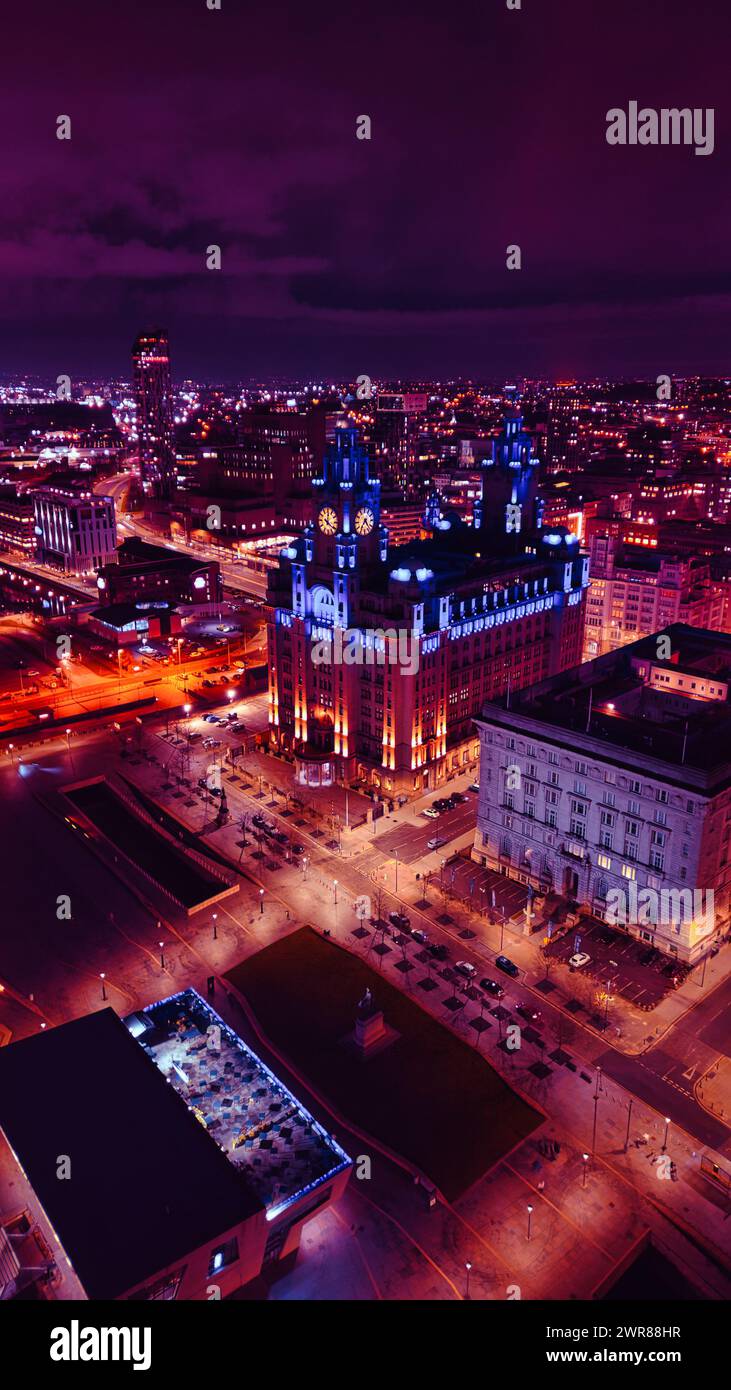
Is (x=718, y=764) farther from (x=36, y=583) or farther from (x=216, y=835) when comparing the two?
(x=36, y=583)

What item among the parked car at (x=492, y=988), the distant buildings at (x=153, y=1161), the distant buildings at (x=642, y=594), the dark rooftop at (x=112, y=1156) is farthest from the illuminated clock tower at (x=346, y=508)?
the dark rooftop at (x=112, y=1156)

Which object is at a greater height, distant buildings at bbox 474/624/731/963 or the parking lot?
distant buildings at bbox 474/624/731/963

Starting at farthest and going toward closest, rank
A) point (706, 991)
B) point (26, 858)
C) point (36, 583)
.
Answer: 1. point (36, 583)
2. point (26, 858)
3. point (706, 991)

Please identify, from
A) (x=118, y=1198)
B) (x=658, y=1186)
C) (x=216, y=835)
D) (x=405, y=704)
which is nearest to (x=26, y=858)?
(x=216, y=835)

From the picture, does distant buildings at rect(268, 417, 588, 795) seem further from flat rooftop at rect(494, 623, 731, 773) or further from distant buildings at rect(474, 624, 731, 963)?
flat rooftop at rect(494, 623, 731, 773)

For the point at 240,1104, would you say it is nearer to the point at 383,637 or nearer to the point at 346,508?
the point at 383,637

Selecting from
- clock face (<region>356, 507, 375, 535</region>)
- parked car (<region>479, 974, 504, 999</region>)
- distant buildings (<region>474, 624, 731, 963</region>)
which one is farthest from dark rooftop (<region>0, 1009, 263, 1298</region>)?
clock face (<region>356, 507, 375, 535</region>)
